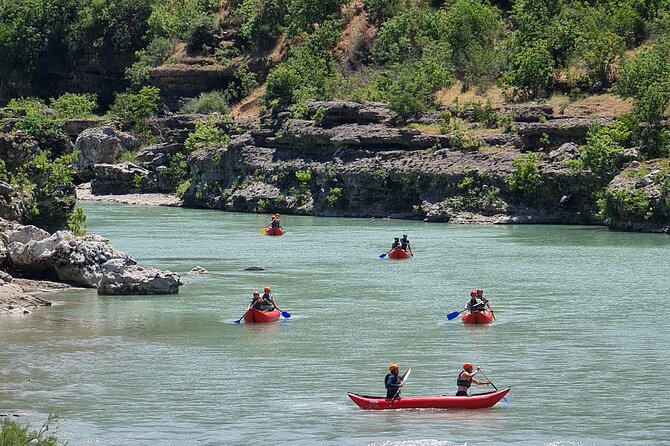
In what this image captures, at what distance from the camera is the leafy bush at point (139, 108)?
10912 centimetres

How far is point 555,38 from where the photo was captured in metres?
85.5

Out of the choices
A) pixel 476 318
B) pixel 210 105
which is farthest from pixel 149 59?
pixel 476 318

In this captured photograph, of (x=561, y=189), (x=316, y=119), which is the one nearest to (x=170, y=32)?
(x=316, y=119)

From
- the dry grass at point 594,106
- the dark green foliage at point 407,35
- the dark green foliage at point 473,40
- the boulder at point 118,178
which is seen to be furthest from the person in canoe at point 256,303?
the boulder at point 118,178

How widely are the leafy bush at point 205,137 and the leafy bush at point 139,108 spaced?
961cm

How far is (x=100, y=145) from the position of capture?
103625mm

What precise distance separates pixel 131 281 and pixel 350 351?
1162 cm

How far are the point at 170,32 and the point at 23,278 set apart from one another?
256 ft

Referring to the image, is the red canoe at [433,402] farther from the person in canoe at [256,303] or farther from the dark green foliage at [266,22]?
the dark green foliage at [266,22]

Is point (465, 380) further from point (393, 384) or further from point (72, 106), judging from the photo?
point (72, 106)

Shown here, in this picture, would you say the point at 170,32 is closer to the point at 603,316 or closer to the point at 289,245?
the point at 289,245

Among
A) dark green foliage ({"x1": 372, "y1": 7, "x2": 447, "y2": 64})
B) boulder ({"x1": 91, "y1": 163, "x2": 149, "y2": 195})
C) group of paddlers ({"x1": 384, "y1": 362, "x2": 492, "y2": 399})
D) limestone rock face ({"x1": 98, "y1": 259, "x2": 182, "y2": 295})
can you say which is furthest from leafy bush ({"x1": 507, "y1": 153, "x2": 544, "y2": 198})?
group of paddlers ({"x1": 384, "y1": 362, "x2": 492, "y2": 399})

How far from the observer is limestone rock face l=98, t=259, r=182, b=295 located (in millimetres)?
42656

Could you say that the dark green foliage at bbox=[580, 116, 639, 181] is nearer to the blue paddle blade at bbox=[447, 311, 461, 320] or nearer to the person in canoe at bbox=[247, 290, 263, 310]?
the blue paddle blade at bbox=[447, 311, 461, 320]
